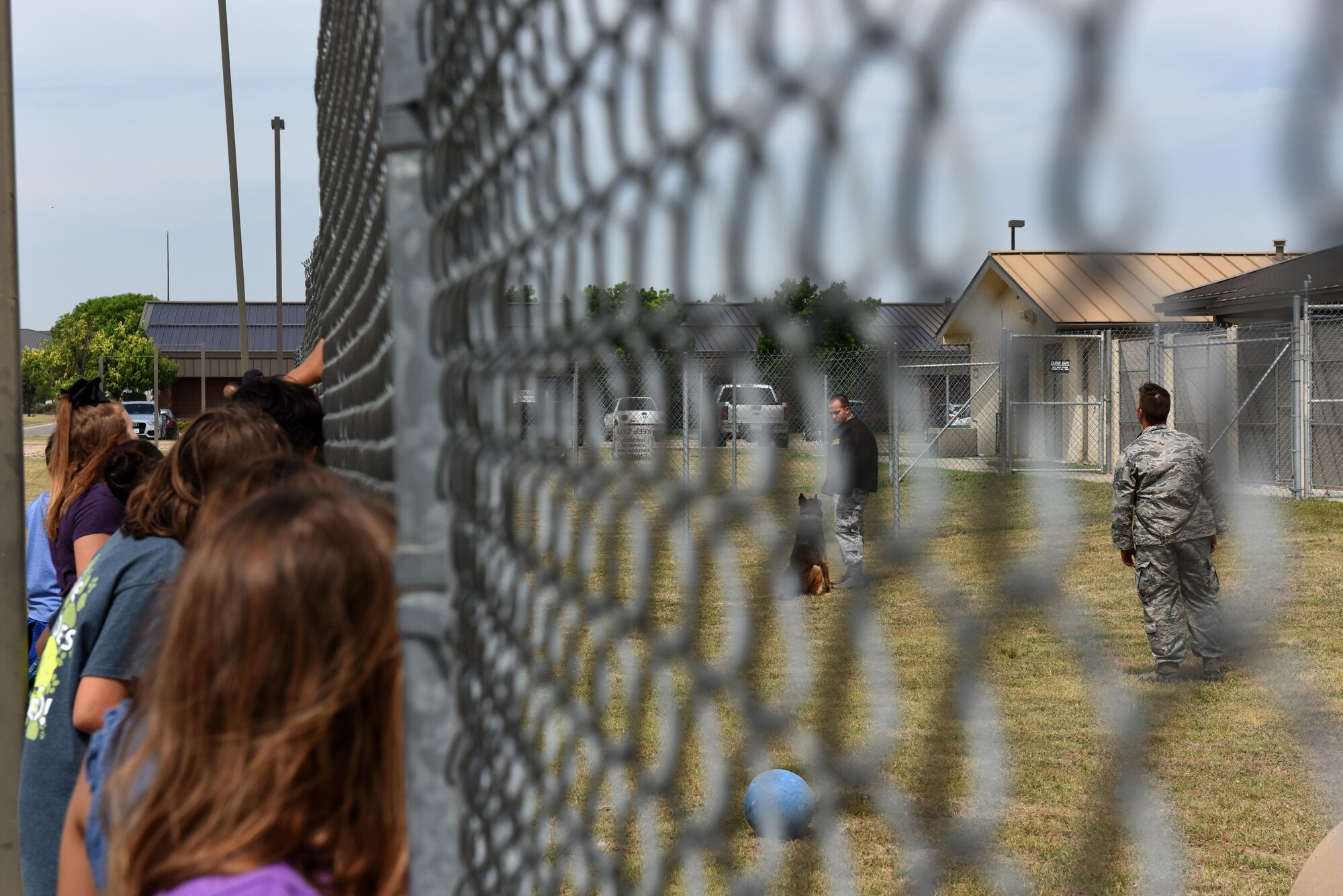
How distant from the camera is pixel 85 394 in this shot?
481 cm

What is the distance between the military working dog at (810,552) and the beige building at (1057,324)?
0.44 ft

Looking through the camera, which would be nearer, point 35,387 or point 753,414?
point 753,414

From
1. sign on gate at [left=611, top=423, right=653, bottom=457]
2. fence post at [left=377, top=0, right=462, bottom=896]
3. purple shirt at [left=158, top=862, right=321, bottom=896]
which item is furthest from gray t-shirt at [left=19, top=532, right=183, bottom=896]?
sign on gate at [left=611, top=423, right=653, bottom=457]

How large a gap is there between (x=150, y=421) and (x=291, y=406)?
51.3 metres

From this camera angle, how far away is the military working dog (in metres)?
0.82

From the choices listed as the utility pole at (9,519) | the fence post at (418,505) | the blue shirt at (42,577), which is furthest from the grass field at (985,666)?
the blue shirt at (42,577)

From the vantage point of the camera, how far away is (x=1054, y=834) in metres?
1.03

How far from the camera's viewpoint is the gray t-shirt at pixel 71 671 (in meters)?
2.54

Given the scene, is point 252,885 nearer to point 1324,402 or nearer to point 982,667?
point 982,667

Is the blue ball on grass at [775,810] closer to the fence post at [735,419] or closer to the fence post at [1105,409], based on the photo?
the fence post at [735,419]

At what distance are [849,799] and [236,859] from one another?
779mm

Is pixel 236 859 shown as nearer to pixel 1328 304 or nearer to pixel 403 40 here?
pixel 403 40

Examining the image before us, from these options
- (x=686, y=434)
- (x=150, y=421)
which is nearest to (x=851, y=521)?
(x=686, y=434)

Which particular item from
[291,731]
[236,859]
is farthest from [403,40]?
[236,859]
